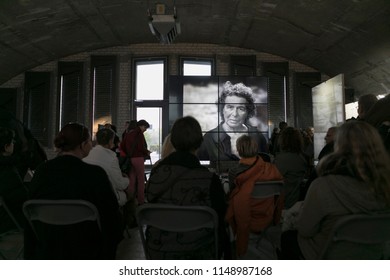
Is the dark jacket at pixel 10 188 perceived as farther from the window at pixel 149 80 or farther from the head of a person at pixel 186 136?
the window at pixel 149 80

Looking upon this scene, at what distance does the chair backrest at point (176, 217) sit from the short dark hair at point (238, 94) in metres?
4.69

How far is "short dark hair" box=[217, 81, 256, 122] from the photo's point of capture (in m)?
6.01

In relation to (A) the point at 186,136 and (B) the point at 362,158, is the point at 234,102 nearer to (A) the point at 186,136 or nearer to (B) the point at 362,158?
(A) the point at 186,136

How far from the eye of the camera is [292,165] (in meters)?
3.01

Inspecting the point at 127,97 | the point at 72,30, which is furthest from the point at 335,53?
the point at 72,30

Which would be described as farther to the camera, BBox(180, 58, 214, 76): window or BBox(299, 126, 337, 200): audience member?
BBox(180, 58, 214, 76): window

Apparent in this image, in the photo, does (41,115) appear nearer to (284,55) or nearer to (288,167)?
(284,55)

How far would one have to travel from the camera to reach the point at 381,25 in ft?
19.3

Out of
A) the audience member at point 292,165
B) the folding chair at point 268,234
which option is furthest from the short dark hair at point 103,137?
the audience member at point 292,165

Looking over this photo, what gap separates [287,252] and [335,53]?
23.8 ft

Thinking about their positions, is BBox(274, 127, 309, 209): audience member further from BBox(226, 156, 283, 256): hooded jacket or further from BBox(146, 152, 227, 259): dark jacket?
BBox(146, 152, 227, 259): dark jacket

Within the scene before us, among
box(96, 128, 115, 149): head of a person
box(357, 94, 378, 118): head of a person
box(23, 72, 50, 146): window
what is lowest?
box(96, 128, 115, 149): head of a person

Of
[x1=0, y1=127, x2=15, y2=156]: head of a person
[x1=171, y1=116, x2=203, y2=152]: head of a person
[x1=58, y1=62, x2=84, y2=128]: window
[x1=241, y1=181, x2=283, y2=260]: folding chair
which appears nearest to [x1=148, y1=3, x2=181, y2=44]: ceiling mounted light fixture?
[x1=0, y1=127, x2=15, y2=156]: head of a person

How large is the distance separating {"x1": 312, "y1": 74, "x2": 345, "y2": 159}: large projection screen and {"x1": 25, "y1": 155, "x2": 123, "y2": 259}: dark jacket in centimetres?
516
